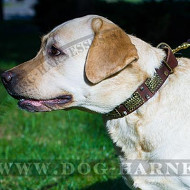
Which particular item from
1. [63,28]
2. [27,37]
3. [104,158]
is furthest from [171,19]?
[63,28]

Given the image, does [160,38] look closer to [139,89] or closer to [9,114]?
[9,114]

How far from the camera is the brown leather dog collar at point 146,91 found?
3271 mm

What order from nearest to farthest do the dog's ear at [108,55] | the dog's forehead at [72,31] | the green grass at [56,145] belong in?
the dog's ear at [108,55], the dog's forehead at [72,31], the green grass at [56,145]

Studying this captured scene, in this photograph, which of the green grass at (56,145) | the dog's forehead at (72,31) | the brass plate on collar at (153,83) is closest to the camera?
the brass plate on collar at (153,83)

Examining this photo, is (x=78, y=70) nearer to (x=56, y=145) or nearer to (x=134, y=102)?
(x=134, y=102)

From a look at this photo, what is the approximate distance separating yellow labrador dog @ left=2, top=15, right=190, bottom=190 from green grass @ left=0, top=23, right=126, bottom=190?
629 mm

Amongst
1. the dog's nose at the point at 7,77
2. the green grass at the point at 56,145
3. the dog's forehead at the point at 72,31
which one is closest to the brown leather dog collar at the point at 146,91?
the dog's forehead at the point at 72,31

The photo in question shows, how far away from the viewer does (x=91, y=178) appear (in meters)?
4.88

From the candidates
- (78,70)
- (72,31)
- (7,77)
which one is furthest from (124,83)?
(7,77)

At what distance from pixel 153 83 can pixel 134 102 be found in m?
0.19

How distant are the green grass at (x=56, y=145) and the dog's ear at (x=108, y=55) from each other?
982 millimetres

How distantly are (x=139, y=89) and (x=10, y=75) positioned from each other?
3.19ft

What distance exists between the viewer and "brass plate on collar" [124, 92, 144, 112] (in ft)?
10.7

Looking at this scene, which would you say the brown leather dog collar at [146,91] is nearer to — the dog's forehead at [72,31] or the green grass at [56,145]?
the dog's forehead at [72,31]
